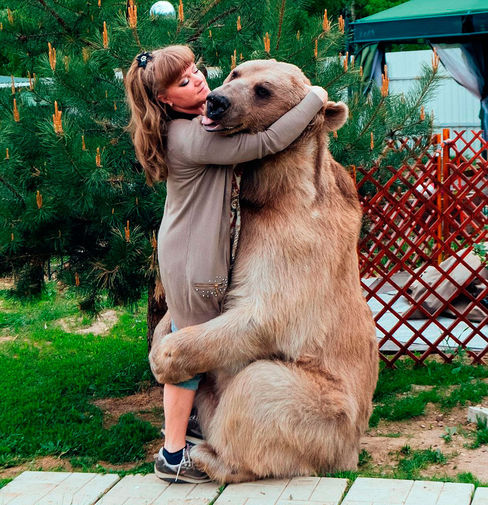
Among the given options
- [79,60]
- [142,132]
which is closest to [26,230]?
[79,60]

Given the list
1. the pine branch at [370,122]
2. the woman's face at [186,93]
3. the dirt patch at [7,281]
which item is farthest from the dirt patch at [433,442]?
the dirt patch at [7,281]

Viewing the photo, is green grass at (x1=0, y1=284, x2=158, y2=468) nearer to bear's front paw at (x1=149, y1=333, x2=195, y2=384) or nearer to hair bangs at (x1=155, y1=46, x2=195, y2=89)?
bear's front paw at (x1=149, y1=333, x2=195, y2=384)

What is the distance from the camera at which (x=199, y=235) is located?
341 cm

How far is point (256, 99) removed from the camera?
3.32m

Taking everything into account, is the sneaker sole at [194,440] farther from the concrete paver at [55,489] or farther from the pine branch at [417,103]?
the pine branch at [417,103]

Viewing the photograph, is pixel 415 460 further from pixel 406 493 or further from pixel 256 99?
pixel 256 99

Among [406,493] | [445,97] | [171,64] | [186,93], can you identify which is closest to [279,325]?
[406,493]

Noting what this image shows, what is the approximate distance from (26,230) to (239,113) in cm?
175

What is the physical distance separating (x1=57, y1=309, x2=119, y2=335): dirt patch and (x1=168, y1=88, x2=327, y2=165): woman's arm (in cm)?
452

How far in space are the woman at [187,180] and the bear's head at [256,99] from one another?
0.05 metres

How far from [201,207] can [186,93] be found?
1.69ft

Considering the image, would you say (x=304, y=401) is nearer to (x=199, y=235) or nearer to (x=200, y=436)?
(x=200, y=436)

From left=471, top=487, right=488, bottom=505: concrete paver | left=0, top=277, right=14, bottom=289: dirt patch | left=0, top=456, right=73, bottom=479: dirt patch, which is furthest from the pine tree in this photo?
left=471, top=487, right=488, bottom=505: concrete paver

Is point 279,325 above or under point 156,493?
above
